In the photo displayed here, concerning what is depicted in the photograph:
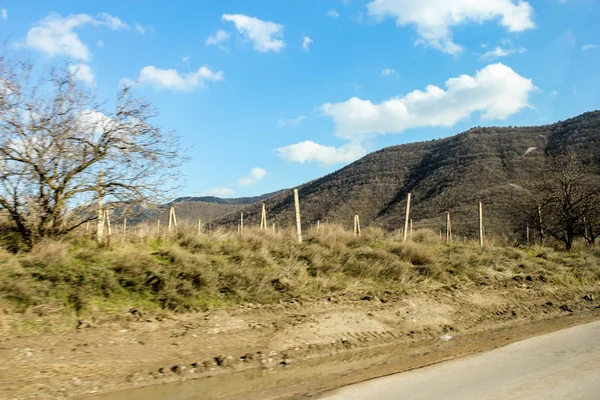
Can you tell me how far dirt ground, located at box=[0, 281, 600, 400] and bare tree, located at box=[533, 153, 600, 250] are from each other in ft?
52.3

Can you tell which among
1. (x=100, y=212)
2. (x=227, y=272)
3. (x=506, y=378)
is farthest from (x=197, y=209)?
(x=506, y=378)

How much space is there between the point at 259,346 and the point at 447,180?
65263 mm

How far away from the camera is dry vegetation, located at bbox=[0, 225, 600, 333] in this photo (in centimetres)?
857

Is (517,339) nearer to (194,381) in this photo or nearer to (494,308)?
(494,308)

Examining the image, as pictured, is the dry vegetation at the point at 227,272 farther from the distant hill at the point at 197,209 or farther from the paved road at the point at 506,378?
the paved road at the point at 506,378

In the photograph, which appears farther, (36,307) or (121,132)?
(121,132)

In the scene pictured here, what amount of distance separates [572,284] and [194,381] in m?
14.6

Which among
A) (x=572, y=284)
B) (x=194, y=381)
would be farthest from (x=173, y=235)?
(x=572, y=284)

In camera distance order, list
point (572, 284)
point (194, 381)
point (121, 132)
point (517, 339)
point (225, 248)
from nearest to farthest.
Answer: point (194, 381) < point (517, 339) < point (121, 132) < point (225, 248) < point (572, 284)

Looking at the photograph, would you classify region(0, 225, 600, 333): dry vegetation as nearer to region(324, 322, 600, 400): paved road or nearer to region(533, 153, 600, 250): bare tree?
region(324, 322, 600, 400): paved road

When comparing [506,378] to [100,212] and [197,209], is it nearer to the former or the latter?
[100,212]

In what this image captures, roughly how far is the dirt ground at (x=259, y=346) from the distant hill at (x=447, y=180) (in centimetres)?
3688

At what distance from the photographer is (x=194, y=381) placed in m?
7.20

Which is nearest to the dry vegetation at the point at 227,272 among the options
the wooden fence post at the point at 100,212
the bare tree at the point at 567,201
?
the wooden fence post at the point at 100,212
